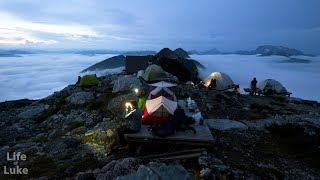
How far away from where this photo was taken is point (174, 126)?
2012 cm

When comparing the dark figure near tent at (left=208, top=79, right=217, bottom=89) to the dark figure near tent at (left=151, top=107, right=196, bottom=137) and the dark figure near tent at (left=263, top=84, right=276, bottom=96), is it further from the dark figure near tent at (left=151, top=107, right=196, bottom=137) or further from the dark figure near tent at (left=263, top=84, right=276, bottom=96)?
the dark figure near tent at (left=151, top=107, right=196, bottom=137)

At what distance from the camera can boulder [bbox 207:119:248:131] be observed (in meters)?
25.4

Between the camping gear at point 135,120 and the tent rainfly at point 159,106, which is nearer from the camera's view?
the camping gear at point 135,120

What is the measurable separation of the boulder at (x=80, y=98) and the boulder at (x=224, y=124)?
18540mm

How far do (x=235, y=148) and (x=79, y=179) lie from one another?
929 centimetres

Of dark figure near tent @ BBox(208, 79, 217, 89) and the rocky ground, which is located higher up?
dark figure near tent @ BBox(208, 79, 217, 89)

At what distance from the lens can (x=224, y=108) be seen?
110 ft

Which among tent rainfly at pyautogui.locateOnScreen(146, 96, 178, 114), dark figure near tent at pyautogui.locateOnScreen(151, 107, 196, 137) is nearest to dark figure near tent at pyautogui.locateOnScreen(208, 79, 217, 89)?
tent rainfly at pyautogui.locateOnScreen(146, 96, 178, 114)

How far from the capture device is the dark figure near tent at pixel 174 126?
1931 cm

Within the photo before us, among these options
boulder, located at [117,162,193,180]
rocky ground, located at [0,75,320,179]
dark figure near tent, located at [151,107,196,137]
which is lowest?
rocky ground, located at [0,75,320,179]

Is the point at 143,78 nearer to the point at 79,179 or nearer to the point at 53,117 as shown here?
the point at 53,117

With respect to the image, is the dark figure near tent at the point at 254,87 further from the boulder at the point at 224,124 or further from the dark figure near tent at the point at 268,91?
the boulder at the point at 224,124

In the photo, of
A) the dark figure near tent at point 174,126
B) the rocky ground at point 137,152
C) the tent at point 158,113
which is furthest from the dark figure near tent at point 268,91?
the dark figure near tent at point 174,126

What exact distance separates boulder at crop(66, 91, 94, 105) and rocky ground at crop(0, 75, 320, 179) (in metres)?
0.15
